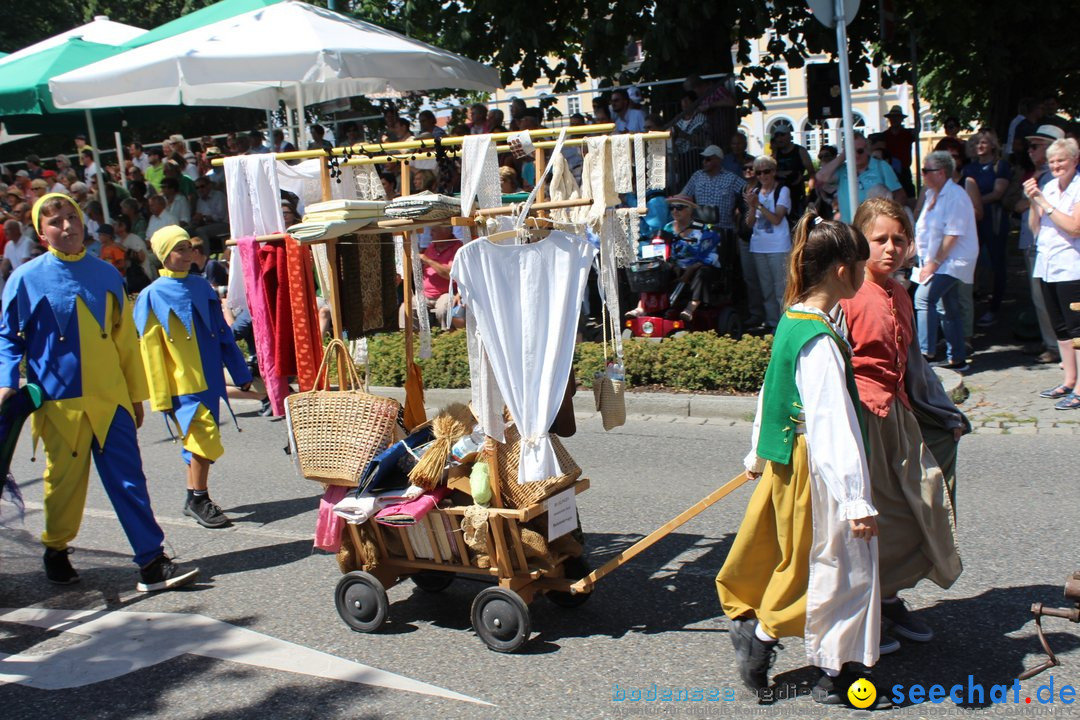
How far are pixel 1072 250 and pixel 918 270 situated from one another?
1625 millimetres

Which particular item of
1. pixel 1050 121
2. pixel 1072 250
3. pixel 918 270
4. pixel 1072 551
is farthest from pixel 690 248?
pixel 1072 551

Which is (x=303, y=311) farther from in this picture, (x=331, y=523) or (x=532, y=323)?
(x=532, y=323)

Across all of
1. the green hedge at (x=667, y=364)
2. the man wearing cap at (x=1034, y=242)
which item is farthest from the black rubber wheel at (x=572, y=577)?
the man wearing cap at (x=1034, y=242)

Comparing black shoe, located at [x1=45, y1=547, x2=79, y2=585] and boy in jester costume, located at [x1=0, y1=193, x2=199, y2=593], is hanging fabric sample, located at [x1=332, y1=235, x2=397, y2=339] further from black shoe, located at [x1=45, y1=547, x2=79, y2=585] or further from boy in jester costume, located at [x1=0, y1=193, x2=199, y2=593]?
black shoe, located at [x1=45, y1=547, x2=79, y2=585]

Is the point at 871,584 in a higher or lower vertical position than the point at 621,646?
higher

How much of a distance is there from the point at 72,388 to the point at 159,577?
3.67 ft

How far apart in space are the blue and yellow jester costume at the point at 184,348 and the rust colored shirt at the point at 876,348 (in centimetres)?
417

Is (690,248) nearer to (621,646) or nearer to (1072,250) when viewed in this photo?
(1072,250)

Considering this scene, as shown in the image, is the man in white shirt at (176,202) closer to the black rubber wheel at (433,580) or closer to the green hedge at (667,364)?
the green hedge at (667,364)

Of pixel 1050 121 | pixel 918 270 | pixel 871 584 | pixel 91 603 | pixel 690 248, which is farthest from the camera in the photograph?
pixel 1050 121

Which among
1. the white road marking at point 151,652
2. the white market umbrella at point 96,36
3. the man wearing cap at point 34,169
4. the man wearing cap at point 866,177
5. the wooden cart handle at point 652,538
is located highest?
the white market umbrella at point 96,36

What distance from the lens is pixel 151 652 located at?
5.04 metres

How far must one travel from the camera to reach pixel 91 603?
579cm

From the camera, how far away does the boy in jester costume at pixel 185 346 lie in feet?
22.1
